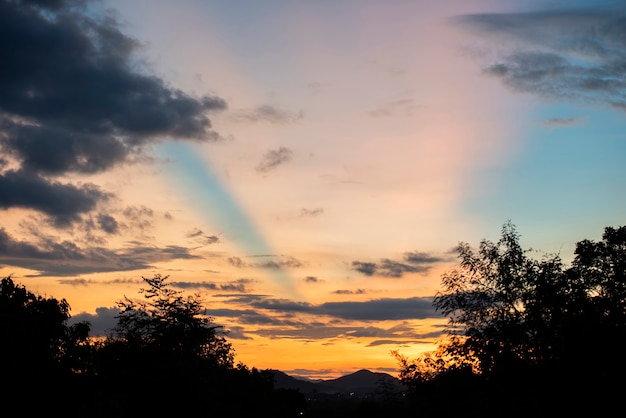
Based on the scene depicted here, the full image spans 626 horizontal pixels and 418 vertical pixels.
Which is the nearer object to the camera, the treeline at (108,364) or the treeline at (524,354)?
the treeline at (524,354)

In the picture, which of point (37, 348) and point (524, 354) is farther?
point (37, 348)

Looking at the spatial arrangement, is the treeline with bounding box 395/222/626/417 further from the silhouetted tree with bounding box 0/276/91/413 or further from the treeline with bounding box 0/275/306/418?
the silhouetted tree with bounding box 0/276/91/413

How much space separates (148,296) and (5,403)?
1586 centimetres

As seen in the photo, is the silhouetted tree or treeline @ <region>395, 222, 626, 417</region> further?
the silhouetted tree

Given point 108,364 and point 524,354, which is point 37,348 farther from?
point 524,354

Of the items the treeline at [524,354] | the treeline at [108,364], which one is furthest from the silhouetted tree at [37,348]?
the treeline at [524,354]

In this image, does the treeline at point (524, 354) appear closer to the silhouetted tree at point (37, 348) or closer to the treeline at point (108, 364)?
the treeline at point (108, 364)

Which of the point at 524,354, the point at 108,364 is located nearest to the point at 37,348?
the point at 108,364

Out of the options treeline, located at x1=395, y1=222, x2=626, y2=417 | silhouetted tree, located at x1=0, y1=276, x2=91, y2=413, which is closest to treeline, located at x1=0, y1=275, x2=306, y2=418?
silhouetted tree, located at x1=0, y1=276, x2=91, y2=413

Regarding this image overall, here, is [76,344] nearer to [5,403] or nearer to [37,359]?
[37,359]

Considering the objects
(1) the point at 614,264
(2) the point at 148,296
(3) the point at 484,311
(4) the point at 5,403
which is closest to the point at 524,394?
(3) the point at 484,311

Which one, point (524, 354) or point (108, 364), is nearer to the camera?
point (524, 354)

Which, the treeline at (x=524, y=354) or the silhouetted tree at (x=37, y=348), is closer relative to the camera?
the treeline at (x=524, y=354)

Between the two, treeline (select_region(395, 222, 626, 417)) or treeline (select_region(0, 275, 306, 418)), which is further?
treeline (select_region(0, 275, 306, 418))
